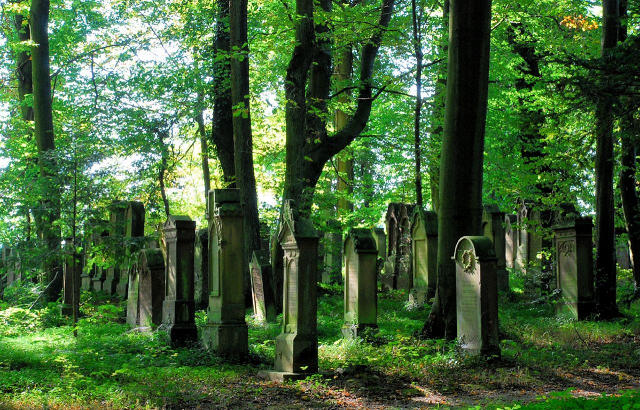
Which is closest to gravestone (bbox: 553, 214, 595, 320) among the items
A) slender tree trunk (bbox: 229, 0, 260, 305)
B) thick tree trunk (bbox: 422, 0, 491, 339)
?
thick tree trunk (bbox: 422, 0, 491, 339)

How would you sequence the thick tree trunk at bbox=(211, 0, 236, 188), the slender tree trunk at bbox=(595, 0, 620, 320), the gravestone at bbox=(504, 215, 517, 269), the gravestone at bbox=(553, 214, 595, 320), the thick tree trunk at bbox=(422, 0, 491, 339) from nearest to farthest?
the thick tree trunk at bbox=(422, 0, 491, 339), the slender tree trunk at bbox=(595, 0, 620, 320), the gravestone at bbox=(553, 214, 595, 320), the thick tree trunk at bbox=(211, 0, 236, 188), the gravestone at bbox=(504, 215, 517, 269)

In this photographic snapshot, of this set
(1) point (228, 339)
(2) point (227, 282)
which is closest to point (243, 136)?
(2) point (227, 282)

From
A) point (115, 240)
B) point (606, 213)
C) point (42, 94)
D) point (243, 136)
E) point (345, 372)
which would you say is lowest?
point (345, 372)

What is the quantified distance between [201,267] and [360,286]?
4.42 m

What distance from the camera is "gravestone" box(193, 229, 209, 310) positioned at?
13927 millimetres

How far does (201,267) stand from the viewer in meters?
14.7

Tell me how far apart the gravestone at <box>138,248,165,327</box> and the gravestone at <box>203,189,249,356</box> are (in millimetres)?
2209

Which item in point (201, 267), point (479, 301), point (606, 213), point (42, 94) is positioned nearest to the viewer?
point (479, 301)

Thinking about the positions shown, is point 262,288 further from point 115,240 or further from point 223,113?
point 223,113

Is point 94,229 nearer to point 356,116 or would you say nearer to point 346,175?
point 356,116

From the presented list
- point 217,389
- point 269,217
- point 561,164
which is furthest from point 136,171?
point 217,389

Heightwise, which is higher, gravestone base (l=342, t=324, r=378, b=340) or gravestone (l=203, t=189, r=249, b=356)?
gravestone (l=203, t=189, r=249, b=356)

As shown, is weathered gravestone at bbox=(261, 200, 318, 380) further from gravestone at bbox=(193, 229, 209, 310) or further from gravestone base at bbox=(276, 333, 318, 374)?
gravestone at bbox=(193, 229, 209, 310)

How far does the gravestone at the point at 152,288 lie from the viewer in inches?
493
